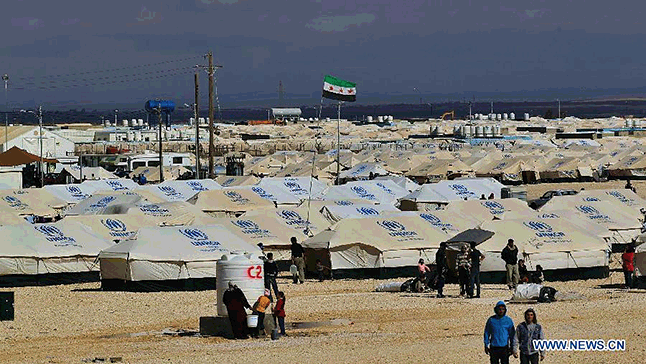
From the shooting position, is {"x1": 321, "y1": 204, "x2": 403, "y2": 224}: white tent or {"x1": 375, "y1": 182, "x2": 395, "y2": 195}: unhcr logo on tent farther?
{"x1": 375, "y1": 182, "x2": 395, "y2": 195}: unhcr logo on tent

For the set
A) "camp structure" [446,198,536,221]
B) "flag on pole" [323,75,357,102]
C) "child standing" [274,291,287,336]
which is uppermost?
"flag on pole" [323,75,357,102]

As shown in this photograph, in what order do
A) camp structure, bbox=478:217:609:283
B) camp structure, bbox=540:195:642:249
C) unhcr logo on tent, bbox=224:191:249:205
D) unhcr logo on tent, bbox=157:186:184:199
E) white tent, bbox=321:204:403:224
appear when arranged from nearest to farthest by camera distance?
camp structure, bbox=478:217:609:283, camp structure, bbox=540:195:642:249, white tent, bbox=321:204:403:224, unhcr logo on tent, bbox=224:191:249:205, unhcr logo on tent, bbox=157:186:184:199

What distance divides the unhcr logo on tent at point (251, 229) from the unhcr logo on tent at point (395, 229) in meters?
3.03

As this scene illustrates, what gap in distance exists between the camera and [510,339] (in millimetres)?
15766

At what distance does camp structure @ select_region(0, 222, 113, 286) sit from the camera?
31456 millimetres

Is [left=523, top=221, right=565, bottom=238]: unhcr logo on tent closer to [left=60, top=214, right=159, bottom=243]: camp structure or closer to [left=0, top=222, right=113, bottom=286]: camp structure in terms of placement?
[left=60, top=214, right=159, bottom=243]: camp structure

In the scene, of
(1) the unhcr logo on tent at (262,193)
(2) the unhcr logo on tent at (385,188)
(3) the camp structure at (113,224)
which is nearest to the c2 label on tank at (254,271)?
(3) the camp structure at (113,224)

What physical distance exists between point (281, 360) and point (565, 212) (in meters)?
17.3

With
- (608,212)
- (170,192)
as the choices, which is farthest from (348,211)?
(170,192)

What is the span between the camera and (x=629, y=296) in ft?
85.3

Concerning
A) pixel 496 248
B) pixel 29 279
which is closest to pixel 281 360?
pixel 496 248

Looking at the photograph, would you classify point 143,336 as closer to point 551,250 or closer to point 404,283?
point 404,283

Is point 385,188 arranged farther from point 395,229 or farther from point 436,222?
point 395,229

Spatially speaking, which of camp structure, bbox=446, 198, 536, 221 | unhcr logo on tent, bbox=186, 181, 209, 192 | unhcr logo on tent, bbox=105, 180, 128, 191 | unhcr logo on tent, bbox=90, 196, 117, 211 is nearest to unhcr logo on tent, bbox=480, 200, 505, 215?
camp structure, bbox=446, 198, 536, 221
